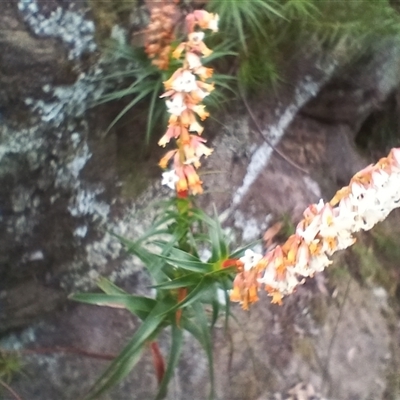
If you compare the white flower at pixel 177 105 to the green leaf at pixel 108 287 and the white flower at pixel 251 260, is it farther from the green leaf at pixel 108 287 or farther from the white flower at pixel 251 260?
the green leaf at pixel 108 287

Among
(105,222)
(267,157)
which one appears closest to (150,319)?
(105,222)

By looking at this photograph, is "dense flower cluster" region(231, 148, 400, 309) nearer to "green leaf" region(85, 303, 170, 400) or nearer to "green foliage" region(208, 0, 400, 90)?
"green leaf" region(85, 303, 170, 400)

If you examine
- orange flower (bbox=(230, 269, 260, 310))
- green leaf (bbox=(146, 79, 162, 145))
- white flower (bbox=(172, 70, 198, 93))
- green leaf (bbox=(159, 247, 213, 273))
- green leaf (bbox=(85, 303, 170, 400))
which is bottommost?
green leaf (bbox=(85, 303, 170, 400))

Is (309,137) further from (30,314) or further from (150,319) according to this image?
(30,314)

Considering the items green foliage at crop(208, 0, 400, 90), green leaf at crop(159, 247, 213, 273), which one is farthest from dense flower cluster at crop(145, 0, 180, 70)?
green leaf at crop(159, 247, 213, 273)

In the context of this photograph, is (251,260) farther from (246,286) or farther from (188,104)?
(188,104)

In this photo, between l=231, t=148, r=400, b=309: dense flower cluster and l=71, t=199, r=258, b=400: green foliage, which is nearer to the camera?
l=231, t=148, r=400, b=309: dense flower cluster

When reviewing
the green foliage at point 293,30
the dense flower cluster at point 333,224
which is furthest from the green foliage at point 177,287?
the green foliage at point 293,30
